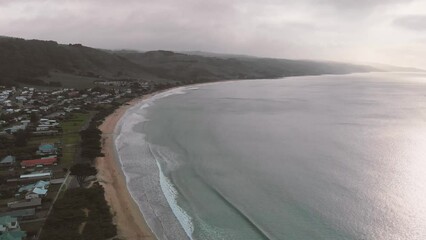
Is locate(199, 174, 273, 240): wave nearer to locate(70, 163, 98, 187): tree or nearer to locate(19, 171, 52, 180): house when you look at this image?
locate(70, 163, 98, 187): tree

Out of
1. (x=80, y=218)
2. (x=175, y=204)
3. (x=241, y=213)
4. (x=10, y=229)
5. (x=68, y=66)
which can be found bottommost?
(x=175, y=204)

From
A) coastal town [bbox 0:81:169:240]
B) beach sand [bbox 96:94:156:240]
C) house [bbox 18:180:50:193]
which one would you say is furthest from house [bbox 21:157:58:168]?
house [bbox 18:180:50:193]

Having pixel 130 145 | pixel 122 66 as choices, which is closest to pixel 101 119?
pixel 130 145

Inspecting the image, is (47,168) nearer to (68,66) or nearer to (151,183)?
(151,183)

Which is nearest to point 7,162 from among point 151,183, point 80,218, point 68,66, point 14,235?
point 151,183

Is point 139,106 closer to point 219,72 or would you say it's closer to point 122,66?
point 122,66
